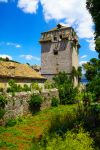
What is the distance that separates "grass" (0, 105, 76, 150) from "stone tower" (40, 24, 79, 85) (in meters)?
25.0

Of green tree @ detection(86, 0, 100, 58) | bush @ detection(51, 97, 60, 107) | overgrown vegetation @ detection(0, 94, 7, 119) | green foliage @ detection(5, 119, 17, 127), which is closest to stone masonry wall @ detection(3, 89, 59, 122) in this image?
green foliage @ detection(5, 119, 17, 127)

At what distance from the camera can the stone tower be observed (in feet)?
165

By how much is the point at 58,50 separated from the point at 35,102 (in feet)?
84.1

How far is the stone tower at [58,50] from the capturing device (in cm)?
5043

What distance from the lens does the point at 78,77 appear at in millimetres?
52156

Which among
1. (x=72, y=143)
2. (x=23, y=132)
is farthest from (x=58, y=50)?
(x=72, y=143)

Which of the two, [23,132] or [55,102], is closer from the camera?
[23,132]

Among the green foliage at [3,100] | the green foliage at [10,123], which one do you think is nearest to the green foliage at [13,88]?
the green foliage at [3,100]

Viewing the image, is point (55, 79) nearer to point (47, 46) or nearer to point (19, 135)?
point (47, 46)

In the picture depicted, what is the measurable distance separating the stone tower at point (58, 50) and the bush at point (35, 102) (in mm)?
22836

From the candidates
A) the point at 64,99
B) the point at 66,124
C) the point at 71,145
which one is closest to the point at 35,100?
the point at 64,99

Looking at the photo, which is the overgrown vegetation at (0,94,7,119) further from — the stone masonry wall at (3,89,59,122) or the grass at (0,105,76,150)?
the grass at (0,105,76,150)

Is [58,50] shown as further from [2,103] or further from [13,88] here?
[2,103]

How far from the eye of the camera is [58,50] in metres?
51.8
